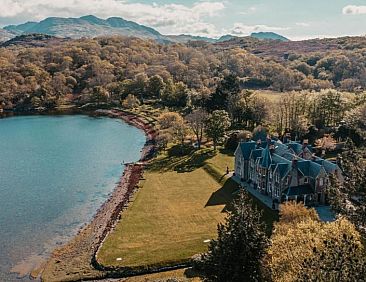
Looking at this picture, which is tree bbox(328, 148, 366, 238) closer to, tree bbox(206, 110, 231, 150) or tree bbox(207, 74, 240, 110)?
Answer: tree bbox(206, 110, 231, 150)

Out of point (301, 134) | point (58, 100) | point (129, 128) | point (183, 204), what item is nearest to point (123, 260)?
point (183, 204)

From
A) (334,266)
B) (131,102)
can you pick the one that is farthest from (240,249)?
(131,102)

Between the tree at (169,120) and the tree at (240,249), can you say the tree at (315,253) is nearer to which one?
the tree at (240,249)

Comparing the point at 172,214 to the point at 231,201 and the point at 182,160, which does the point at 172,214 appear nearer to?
the point at 231,201

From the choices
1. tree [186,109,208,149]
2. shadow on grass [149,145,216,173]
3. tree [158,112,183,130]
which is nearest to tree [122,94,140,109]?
Result: tree [158,112,183,130]

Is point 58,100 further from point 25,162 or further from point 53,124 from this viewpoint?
point 25,162
